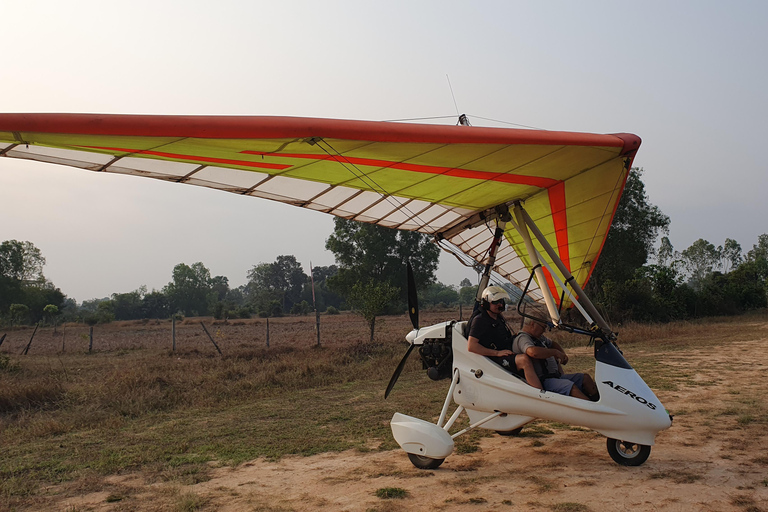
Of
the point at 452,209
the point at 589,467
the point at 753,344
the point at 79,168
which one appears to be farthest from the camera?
the point at 753,344

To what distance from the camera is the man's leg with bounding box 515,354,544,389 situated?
4.84 meters

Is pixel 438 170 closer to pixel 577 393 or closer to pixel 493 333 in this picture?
pixel 493 333

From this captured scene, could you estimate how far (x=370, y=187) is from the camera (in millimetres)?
5293

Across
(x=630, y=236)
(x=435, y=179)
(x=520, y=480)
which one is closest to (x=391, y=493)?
(x=520, y=480)

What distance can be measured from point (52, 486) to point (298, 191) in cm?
357

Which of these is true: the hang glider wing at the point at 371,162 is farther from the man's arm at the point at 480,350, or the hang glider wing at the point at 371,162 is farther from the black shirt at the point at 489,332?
the man's arm at the point at 480,350

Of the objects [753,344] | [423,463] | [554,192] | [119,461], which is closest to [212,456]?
[119,461]

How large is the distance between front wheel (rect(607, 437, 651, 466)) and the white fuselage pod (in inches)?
5.9

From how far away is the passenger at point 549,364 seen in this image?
15.6ft

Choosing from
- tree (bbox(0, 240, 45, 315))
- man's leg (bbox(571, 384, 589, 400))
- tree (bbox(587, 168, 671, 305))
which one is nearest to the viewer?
man's leg (bbox(571, 384, 589, 400))

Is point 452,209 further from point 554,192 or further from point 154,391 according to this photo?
point 154,391

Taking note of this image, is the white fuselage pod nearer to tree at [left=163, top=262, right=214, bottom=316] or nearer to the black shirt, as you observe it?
the black shirt

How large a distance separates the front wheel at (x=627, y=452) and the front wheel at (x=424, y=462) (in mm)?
1530

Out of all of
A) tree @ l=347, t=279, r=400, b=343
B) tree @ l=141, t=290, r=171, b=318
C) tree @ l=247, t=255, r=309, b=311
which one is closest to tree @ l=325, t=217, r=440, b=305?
tree @ l=347, t=279, r=400, b=343
